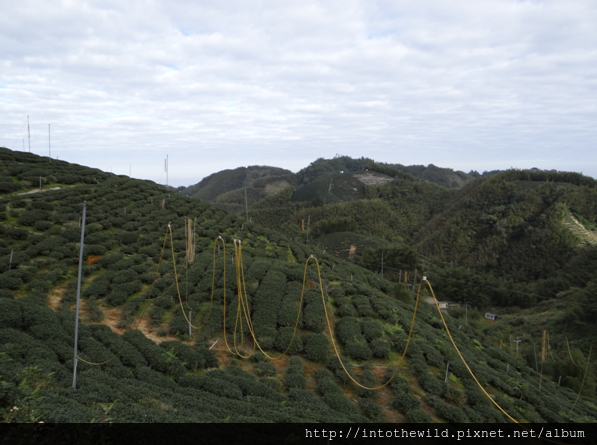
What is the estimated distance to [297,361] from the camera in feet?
48.5

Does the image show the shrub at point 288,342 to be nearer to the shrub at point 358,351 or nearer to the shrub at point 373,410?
the shrub at point 358,351

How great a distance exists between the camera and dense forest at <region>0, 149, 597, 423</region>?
390 inches

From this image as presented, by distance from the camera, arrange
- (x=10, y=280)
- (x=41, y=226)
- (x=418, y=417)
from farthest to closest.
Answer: (x=41, y=226) < (x=10, y=280) < (x=418, y=417)

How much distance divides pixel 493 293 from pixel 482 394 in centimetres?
4107

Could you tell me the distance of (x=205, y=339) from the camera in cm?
1567

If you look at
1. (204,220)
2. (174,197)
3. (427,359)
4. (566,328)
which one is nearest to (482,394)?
(427,359)

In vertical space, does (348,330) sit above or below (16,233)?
below

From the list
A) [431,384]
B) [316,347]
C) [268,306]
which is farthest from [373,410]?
[268,306]

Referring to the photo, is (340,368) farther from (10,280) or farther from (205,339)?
(10,280)

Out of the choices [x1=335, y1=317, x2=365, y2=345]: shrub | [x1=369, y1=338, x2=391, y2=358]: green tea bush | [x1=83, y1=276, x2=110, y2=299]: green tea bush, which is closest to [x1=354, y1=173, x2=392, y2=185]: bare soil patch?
[x1=335, y1=317, x2=365, y2=345]: shrub

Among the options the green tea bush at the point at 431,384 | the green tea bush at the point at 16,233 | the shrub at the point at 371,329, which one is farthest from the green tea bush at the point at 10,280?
the green tea bush at the point at 431,384

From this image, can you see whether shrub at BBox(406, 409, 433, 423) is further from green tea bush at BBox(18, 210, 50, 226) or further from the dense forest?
green tea bush at BBox(18, 210, 50, 226)

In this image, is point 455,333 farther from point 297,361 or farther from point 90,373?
point 90,373

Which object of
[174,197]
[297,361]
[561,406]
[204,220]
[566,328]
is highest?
[174,197]
